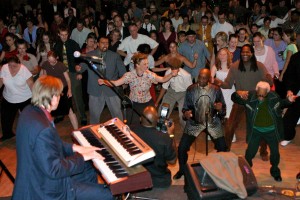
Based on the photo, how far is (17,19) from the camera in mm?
12242

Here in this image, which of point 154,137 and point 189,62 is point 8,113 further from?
point 154,137

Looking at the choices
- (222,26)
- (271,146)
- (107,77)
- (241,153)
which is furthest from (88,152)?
(222,26)

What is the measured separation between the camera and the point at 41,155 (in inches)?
139

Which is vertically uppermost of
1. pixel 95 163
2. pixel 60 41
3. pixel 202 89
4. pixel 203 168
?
pixel 60 41

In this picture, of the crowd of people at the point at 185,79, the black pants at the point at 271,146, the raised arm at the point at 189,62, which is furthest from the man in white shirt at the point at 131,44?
the black pants at the point at 271,146

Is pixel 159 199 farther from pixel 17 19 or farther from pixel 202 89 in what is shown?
pixel 17 19

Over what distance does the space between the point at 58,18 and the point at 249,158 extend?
6984 mm

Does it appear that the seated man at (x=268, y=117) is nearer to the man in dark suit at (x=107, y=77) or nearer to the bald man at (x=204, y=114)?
the bald man at (x=204, y=114)

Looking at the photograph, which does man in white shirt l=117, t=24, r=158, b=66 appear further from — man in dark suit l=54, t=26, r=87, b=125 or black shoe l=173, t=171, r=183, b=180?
black shoe l=173, t=171, r=183, b=180

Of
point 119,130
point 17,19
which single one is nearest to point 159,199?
point 119,130

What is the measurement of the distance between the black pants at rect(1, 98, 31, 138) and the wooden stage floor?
170 millimetres

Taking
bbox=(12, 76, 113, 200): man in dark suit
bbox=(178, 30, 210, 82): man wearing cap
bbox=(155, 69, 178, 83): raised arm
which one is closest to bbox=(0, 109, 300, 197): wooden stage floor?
bbox=(178, 30, 210, 82): man wearing cap

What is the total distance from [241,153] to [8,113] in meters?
4.05

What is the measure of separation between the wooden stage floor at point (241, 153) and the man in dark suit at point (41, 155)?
86.0 inches
